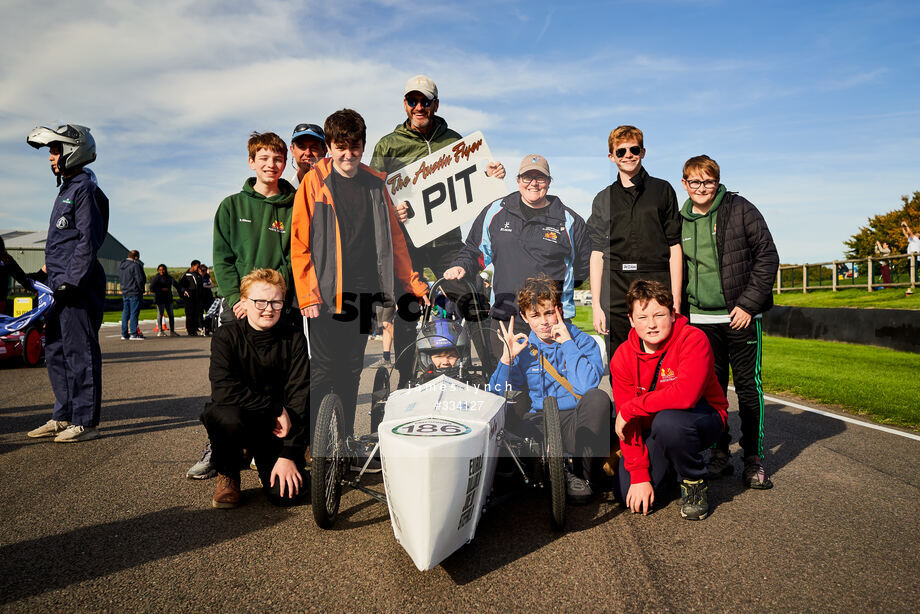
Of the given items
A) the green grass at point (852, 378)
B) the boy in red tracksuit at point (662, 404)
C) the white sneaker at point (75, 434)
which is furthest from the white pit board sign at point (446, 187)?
the green grass at point (852, 378)

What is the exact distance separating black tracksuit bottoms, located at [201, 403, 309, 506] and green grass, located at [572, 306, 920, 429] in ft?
18.7

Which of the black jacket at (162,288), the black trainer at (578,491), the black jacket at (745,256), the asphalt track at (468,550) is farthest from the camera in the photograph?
the black jacket at (162,288)

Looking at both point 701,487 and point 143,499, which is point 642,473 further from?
point 143,499

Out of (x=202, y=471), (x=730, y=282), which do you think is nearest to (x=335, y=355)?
(x=202, y=471)

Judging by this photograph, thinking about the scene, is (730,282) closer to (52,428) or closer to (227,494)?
(227,494)

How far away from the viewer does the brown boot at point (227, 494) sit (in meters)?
3.52

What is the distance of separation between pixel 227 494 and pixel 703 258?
3506 mm

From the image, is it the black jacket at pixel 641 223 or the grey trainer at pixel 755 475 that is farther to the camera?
the black jacket at pixel 641 223

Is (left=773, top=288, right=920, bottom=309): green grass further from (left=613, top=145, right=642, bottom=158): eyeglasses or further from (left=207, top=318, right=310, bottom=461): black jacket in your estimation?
(left=207, top=318, right=310, bottom=461): black jacket

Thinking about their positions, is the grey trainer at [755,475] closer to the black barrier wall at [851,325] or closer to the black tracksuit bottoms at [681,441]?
the black tracksuit bottoms at [681,441]

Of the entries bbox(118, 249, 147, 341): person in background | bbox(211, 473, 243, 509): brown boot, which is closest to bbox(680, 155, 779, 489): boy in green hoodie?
bbox(211, 473, 243, 509): brown boot

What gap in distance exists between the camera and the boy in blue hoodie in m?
3.68

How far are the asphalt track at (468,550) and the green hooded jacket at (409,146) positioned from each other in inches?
99.6

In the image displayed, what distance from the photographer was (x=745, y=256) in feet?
13.3
